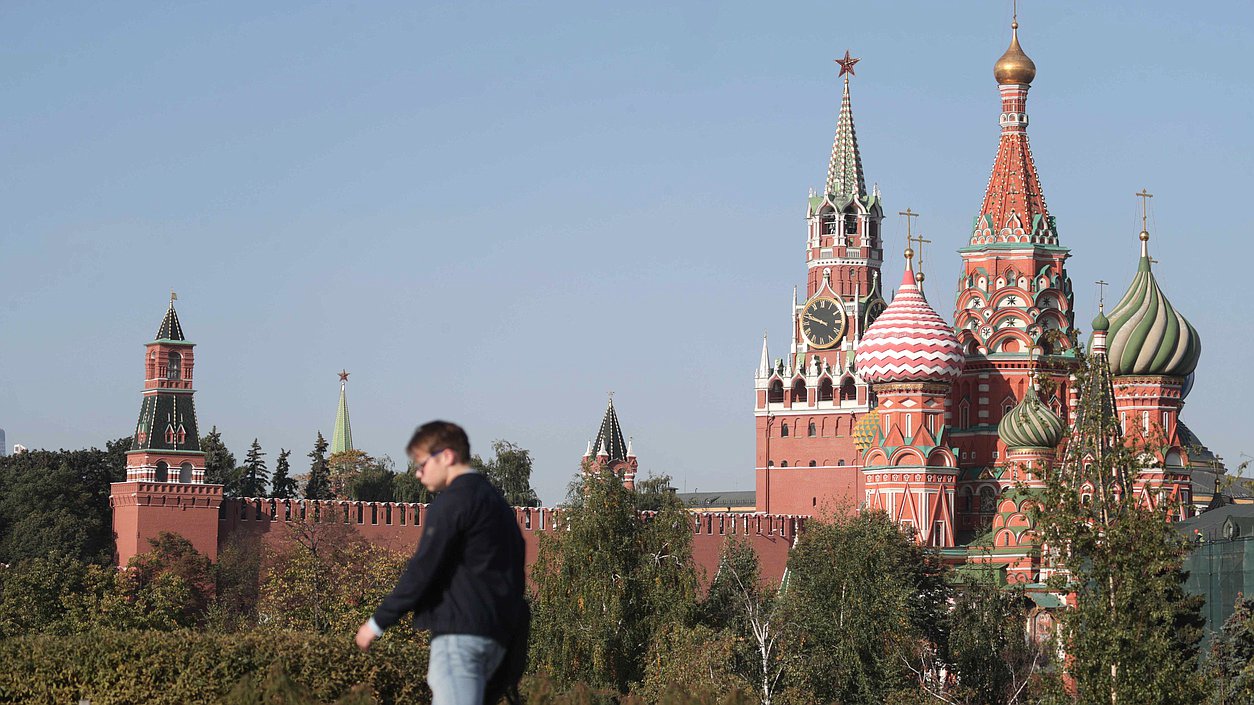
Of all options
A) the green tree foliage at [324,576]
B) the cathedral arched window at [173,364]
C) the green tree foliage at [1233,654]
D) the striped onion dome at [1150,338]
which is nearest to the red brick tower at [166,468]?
the cathedral arched window at [173,364]

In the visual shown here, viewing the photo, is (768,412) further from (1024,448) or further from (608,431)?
(1024,448)

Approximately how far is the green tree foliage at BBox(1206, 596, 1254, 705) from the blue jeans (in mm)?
21459

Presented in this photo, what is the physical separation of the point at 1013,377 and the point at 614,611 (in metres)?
25.7

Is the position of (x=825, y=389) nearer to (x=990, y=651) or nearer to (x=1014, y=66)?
(x=1014, y=66)

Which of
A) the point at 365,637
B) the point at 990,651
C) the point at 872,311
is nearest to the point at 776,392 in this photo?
the point at 872,311

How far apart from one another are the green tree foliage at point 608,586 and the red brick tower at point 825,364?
35524mm

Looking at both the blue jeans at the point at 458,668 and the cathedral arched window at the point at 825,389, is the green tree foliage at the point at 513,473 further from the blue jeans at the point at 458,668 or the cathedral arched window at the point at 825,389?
the blue jeans at the point at 458,668

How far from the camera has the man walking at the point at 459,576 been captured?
10125 mm

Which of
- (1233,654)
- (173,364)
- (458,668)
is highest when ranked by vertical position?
(173,364)

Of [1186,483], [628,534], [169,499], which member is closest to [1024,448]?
[1186,483]

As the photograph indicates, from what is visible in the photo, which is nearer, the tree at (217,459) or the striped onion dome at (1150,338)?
the striped onion dome at (1150,338)

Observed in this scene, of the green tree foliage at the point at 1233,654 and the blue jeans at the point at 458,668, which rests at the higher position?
the blue jeans at the point at 458,668

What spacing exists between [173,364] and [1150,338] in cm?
2731

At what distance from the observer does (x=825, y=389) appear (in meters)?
82.4
